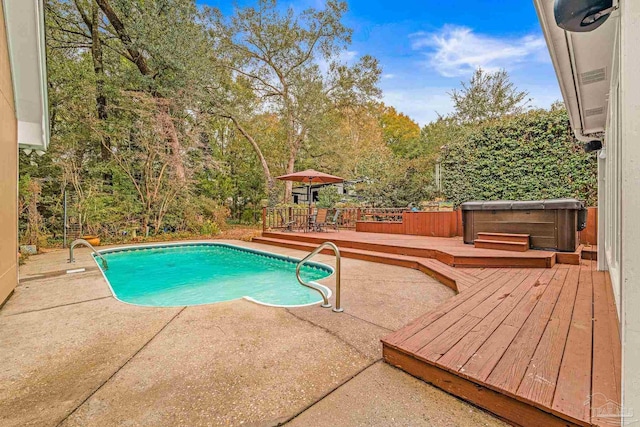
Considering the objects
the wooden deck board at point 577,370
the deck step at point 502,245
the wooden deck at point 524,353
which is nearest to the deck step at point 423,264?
the wooden deck at point 524,353

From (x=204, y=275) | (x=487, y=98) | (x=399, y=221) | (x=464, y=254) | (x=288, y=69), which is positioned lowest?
(x=204, y=275)

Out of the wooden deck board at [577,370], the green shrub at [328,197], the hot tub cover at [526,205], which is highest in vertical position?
the green shrub at [328,197]

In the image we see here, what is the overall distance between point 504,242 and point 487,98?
10545 mm

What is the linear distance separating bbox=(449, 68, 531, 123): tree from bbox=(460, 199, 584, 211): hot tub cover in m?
9.16

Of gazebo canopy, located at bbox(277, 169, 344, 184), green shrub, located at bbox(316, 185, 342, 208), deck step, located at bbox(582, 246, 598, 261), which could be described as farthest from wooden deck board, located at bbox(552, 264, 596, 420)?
green shrub, located at bbox(316, 185, 342, 208)

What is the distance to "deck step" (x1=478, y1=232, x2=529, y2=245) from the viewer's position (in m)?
5.13

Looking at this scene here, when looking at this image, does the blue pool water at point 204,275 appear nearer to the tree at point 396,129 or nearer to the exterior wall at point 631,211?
the exterior wall at point 631,211

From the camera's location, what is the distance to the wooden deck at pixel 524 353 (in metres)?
1.47

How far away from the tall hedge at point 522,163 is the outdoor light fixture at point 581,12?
7.79m

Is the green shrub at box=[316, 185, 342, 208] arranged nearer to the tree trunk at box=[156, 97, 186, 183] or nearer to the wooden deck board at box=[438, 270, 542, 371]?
the tree trunk at box=[156, 97, 186, 183]

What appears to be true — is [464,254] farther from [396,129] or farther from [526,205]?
[396,129]

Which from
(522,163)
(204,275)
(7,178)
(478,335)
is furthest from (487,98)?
(7,178)

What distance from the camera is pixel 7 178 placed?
3926mm

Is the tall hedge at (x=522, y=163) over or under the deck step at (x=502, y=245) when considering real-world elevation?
over
